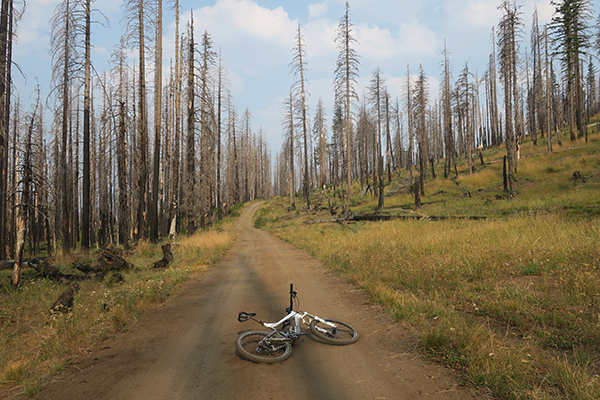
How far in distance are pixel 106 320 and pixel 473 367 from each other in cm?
649

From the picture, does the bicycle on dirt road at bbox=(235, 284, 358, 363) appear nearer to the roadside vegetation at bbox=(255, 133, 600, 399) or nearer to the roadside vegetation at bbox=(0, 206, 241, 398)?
the roadside vegetation at bbox=(255, 133, 600, 399)

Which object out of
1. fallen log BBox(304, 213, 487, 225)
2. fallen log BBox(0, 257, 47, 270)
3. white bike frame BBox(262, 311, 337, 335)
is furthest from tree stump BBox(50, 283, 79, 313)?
fallen log BBox(304, 213, 487, 225)

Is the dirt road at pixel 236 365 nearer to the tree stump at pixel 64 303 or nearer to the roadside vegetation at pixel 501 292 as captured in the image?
the roadside vegetation at pixel 501 292

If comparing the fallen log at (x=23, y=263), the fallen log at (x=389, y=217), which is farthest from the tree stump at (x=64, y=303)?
the fallen log at (x=389, y=217)

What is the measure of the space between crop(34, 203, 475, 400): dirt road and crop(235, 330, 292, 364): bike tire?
0.33 feet

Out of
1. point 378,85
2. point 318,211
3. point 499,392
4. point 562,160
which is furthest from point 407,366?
point 378,85

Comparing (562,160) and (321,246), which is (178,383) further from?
(562,160)

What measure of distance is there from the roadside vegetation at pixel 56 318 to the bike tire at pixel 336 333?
149 inches

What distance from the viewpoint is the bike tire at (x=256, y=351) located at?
3.88m

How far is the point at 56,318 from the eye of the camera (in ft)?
19.2

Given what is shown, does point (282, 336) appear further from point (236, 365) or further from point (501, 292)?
point (501, 292)

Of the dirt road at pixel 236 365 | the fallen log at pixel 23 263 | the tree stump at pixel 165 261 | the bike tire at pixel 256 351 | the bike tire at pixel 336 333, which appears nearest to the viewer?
the dirt road at pixel 236 365

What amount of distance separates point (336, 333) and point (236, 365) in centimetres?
167

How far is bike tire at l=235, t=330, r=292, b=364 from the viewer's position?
3885mm
